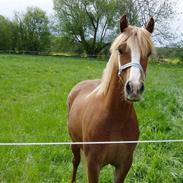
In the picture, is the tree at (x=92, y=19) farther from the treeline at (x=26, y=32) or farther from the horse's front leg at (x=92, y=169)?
the horse's front leg at (x=92, y=169)

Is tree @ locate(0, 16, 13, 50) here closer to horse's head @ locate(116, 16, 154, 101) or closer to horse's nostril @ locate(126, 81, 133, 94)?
horse's head @ locate(116, 16, 154, 101)

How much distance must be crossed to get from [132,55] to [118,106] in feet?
2.01

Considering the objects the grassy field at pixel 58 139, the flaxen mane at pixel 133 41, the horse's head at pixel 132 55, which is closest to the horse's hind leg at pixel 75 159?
the grassy field at pixel 58 139

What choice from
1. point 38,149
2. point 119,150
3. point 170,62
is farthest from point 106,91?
point 170,62

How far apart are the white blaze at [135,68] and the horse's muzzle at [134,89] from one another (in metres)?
0.05

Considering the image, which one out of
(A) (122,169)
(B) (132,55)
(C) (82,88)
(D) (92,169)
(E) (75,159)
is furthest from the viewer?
(C) (82,88)

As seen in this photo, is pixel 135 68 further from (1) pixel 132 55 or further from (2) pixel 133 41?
(2) pixel 133 41

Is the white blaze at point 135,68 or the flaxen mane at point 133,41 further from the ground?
the flaxen mane at point 133,41

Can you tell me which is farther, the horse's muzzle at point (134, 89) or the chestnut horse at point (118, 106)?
the chestnut horse at point (118, 106)

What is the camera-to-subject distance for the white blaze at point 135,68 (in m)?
3.21

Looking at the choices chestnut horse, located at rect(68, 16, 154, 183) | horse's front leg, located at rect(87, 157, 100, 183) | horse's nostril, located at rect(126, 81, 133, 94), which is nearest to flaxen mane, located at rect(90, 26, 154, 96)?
chestnut horse, located at rect(68, 16, 154, 183)

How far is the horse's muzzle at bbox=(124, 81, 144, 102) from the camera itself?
10.3 feet

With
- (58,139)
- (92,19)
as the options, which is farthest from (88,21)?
(58,139)

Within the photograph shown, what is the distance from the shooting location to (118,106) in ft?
12.4
